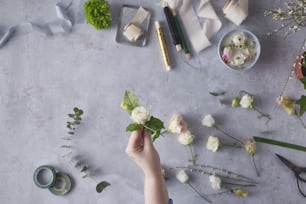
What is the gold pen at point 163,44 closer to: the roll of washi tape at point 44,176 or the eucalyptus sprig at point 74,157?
the eucalyptus sprig at point 74,157

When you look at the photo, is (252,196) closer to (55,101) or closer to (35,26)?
(55,101)

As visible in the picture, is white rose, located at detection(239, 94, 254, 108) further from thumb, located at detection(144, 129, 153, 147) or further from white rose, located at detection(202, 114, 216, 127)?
thumb, located at detection(144, 129, 153, 147)

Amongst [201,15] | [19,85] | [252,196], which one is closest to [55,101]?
[19,85]

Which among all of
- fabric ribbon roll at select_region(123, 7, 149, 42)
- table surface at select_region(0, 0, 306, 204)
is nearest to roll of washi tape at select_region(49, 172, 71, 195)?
table surface at select_region(0, 0, 306, 204)

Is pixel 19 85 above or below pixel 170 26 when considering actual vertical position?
below

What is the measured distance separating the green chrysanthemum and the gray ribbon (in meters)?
0.06

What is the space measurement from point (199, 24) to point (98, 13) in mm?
240

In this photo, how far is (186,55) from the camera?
1156 mm

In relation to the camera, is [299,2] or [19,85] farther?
[19,85]

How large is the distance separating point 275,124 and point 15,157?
2.08 feet

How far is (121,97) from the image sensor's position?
1172 millimetres

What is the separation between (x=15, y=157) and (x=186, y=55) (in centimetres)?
48

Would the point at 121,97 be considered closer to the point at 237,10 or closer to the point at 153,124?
the point at 153,124

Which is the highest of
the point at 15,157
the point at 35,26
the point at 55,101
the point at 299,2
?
the point at 299,2
